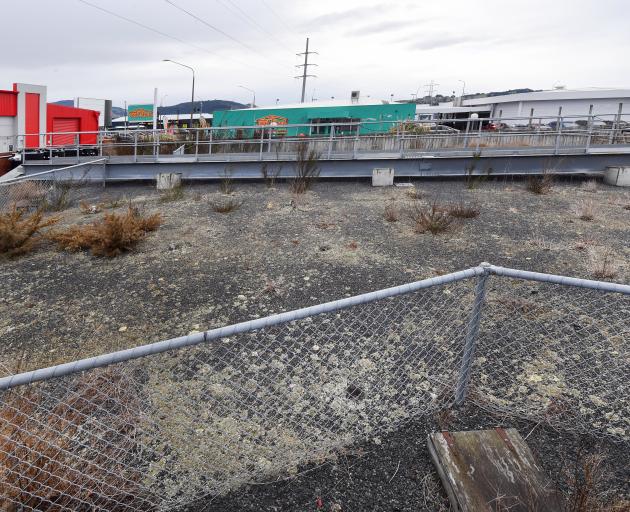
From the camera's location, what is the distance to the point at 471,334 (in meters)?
3.39

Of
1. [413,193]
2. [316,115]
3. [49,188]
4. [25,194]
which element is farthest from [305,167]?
[316,115]

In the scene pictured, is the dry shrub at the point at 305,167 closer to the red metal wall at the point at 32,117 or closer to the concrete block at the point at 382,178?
the concrete block at the point at 382,178

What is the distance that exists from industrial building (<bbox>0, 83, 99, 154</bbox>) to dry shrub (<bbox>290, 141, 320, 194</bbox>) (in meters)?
11.2

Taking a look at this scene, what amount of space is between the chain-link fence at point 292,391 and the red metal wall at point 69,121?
23.4 metres

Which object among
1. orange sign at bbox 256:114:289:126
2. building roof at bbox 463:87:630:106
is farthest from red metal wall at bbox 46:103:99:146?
building roof at bbox 463:87:630:106

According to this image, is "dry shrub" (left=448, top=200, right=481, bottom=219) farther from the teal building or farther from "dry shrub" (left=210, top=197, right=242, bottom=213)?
the teal building

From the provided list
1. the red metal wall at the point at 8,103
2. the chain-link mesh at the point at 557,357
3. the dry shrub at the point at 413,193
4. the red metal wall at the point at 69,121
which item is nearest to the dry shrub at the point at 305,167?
the dry shrub at the point at 413,193

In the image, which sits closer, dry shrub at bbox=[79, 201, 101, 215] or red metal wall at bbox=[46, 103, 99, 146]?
dry shrub at bbox=[79, 201, 101, 215]

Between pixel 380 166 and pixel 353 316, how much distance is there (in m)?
9.93

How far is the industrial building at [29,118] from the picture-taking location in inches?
807

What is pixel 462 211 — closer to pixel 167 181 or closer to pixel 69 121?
pixel 167 181

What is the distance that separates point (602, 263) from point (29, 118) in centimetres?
2526

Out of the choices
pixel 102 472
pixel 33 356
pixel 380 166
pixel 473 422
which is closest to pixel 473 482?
pixel 473 422

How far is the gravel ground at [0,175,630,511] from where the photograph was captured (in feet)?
10.3
